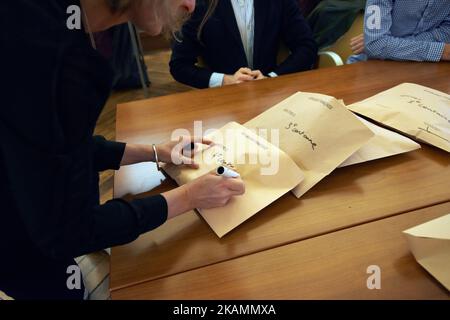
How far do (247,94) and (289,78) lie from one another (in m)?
0.18

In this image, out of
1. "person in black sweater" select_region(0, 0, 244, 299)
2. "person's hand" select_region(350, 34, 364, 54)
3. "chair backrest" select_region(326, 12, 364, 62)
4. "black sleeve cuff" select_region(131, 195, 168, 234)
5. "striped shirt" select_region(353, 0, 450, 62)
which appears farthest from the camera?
"chair backrest" select_region(326, 12, 364, 62)

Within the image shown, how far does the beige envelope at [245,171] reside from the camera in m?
0.62

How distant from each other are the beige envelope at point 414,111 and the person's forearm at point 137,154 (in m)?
0.54

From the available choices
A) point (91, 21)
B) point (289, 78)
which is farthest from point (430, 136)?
point (91, 21)

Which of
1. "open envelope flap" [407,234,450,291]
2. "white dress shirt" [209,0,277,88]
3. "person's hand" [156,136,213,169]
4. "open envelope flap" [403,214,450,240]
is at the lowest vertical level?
"person's hand" [156,136,213,169]

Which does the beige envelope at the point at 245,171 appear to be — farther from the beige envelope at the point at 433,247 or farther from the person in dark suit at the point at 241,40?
the person in dark suit at the point at 241,40

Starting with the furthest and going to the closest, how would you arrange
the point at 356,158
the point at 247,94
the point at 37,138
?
the point at 247,94, the point at 356,158, the point at 37,138

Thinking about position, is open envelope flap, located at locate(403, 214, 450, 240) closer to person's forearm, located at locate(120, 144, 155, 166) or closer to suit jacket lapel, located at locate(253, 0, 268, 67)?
person's forearm, located at locate(120, 144, 155, 166)

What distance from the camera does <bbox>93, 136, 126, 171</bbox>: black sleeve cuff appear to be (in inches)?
30.7

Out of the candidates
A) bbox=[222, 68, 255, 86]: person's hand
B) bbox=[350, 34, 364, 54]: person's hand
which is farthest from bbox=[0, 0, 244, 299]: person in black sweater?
bbox=[350, 34, 364, 54]: person's hand

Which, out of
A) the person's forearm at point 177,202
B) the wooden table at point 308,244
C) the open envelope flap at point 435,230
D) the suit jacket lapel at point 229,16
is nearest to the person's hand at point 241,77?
the suit jacket lapel at point 229,16

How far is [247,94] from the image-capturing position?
3.50 feet

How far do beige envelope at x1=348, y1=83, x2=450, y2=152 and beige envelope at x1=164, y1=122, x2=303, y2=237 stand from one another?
1.03 ft
